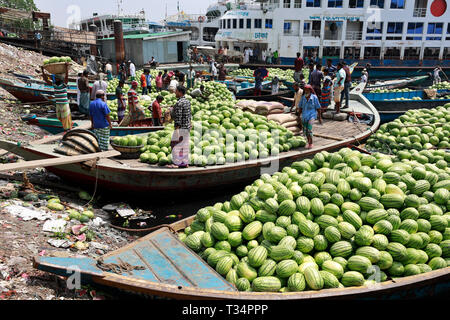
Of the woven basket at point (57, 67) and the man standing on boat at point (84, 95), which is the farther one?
the woven basket at point (57, 67)

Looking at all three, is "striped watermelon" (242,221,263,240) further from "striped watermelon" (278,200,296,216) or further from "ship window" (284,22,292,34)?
"ship window" (284,22,292,34)

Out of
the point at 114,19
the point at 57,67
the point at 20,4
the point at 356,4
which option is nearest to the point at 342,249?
the point at 57,67

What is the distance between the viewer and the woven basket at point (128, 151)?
7754mm

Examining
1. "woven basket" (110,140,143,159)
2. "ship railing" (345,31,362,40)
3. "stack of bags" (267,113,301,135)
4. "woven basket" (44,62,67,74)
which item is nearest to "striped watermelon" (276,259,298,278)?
"woven basket" (110,140,143,159)

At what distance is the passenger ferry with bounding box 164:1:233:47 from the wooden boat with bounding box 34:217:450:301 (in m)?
46.6

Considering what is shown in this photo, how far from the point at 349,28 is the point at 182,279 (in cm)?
3450

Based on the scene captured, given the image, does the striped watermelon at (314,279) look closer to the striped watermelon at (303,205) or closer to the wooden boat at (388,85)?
the striped watermelon at (303,205)

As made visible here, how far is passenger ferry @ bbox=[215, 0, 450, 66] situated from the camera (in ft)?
102

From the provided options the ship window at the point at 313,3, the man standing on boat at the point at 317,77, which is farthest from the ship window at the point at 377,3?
the man standing on boat at the point at 317,77

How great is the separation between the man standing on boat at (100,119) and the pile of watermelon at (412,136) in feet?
22.0

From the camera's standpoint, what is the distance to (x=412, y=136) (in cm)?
828

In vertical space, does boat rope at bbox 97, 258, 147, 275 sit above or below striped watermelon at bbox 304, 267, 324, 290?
below

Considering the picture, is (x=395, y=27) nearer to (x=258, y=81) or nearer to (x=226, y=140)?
(x=258, y=81)

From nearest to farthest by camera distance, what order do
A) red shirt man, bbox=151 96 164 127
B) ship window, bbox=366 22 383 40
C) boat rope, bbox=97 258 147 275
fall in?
1. boat rope, bbox=97 258 147 275
2. red shirt man, bbox=151 96 164 127
3. ship window, bbox=366 22 383 40
